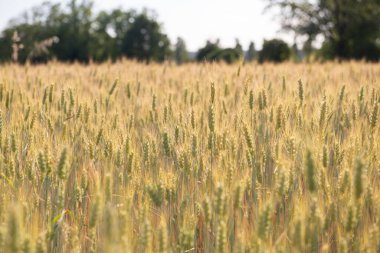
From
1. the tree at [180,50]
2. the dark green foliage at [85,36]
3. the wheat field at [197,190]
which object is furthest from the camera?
the tree at [180,50]

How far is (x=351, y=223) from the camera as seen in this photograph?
1229 millimetres

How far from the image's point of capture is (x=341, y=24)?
108 ft

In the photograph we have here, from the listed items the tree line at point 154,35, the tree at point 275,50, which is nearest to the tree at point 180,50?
the tree line at point 154,35

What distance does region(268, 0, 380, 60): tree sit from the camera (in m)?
32.6

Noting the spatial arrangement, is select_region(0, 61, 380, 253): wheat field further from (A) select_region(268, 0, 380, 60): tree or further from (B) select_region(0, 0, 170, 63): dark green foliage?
(B) select_region(0, 0, 170, 63): dark green foliage

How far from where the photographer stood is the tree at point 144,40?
5206cm

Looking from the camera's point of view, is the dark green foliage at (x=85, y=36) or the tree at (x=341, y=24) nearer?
the tree at (x=341, y=24)

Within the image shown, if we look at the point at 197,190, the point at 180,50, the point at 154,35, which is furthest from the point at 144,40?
the point at 197,190

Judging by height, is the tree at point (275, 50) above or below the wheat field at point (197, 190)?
above

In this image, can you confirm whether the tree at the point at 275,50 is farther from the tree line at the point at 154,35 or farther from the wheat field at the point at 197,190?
the wheat field at the point at 197,190

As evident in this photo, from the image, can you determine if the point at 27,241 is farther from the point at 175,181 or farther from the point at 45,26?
the point at 45,26

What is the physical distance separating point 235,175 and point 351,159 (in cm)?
45

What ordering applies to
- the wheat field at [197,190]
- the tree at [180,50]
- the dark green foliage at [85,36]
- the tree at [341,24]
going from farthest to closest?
the tree at [180,50] → the dark green foliage at [85,36] → the tree at [341,24] → the wheat field at [197,190]

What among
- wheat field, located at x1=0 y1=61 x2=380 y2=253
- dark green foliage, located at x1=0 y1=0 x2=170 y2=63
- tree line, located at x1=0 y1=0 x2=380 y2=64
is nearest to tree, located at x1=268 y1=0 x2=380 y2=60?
tree line, located at x1=0 y1=0 x2=380 y2=64
